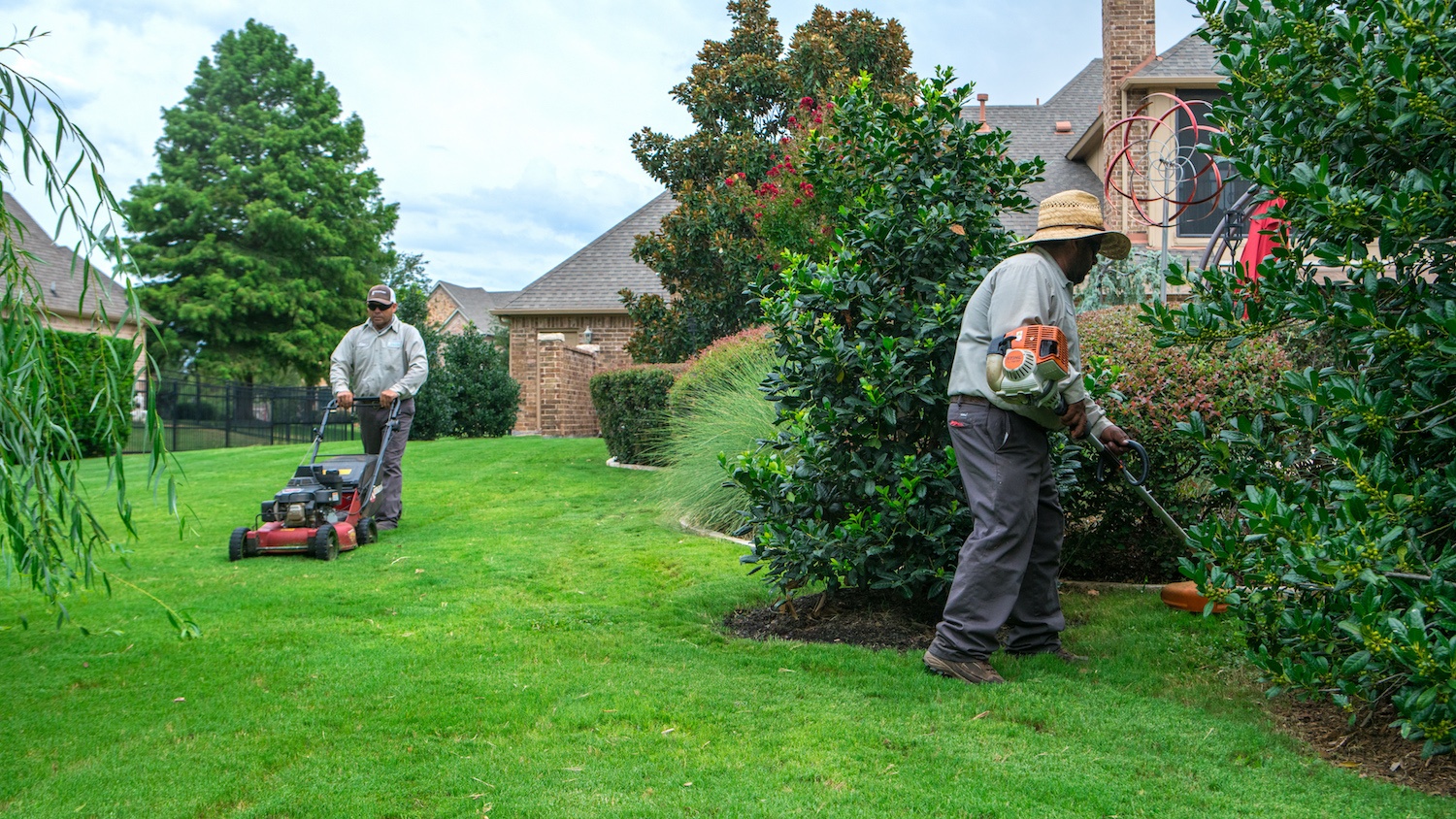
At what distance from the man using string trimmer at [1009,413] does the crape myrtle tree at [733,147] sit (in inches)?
325

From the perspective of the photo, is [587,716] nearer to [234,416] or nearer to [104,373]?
[104,373]

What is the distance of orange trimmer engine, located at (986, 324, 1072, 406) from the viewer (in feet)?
12.5

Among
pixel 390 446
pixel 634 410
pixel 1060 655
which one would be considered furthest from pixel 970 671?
pixel 634 410

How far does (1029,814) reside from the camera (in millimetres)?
2805

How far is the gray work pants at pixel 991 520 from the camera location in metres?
4.05

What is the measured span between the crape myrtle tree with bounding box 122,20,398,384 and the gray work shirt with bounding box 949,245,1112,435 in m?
32.7

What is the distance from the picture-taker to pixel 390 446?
324 inches

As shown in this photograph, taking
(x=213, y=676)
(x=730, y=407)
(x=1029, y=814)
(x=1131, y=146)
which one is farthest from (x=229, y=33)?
(x=1029, y=814)

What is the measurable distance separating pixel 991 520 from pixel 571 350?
1890 cm

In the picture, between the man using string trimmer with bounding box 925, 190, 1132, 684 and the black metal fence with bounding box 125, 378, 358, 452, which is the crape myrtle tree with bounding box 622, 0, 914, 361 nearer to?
the man using string trimmer with bounding box 925, 190, 1132, 684

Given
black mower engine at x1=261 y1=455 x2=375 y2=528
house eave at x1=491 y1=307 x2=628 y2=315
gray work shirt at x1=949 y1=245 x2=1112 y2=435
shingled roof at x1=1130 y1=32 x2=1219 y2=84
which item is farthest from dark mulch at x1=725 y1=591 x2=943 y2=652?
house eave at x1=491 y1=307 x2=628 y2=315

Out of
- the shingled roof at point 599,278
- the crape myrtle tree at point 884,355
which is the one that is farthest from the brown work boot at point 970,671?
the shingled roof at point 599,278

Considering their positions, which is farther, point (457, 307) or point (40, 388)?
point (457, 307)

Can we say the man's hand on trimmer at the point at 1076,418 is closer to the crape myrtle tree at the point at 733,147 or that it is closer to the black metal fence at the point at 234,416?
the crape myrtle tree at the point at 733,147
